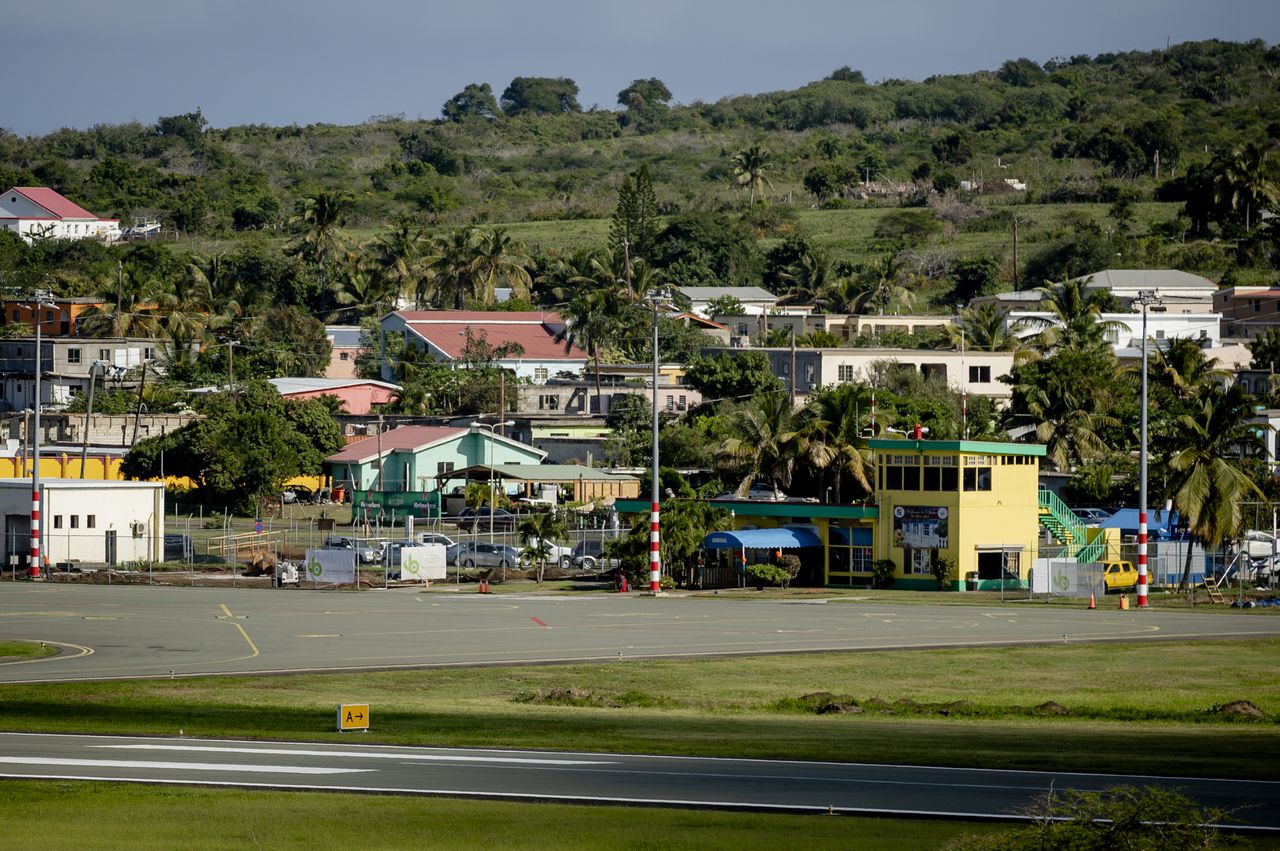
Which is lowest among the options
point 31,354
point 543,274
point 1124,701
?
point 1124,701

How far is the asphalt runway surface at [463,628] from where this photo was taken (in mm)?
37906

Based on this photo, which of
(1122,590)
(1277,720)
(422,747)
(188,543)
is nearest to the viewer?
(422,747)

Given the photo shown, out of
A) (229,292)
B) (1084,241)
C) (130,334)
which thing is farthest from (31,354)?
(1084,241)

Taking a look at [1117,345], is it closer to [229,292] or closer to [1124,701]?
[229,292]

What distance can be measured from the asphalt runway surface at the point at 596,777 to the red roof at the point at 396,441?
68.2m

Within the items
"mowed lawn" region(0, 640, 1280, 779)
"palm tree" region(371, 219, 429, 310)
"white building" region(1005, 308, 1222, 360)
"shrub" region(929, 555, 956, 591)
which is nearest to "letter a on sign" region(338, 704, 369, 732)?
"mowed lawn" region(0, 640, 1280, 779)

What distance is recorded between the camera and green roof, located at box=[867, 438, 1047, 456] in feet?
190

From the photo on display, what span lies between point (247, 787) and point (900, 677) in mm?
17554

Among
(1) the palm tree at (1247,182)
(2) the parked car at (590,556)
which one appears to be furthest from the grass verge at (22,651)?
(1) the palm tree at (1247,182)

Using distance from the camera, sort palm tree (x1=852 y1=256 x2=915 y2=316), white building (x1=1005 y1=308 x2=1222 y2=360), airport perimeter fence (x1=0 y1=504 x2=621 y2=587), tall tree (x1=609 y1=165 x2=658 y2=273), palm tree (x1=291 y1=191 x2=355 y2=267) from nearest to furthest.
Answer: airport perimeter fence (x1=0 y1=504 x2=621 y2=587), white building (x1=1005 y1=308 x2=1222 y2=360), palm tree (x1=852 y1=256 x2=915 y2=316), palm tree (x1=291 y1=191 x2=355 y2=267), tall tree (x1=609 y1=165 x2=658 y2=273)

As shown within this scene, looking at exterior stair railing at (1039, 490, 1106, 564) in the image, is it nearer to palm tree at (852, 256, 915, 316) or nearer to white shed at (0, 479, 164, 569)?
white shed at (0, 479, 164, 569)

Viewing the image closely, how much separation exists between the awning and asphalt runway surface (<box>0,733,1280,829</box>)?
34299mm

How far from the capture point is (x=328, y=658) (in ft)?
124

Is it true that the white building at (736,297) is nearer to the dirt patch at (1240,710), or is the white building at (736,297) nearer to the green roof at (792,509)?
the green roof at (792,509)
